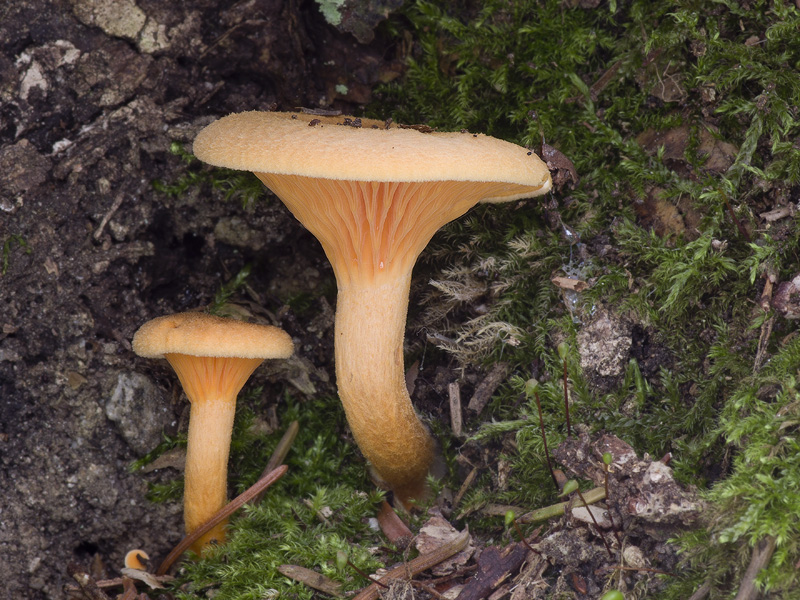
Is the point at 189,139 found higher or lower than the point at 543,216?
higher

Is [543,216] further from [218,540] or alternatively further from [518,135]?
[218,540]

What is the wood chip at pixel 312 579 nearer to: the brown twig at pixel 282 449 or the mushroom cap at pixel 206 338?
the brown twig at pixel 282 449

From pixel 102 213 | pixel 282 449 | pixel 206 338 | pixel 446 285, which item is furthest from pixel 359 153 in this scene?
pixel 282 449

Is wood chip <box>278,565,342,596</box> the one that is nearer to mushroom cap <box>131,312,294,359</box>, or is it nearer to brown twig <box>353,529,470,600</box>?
brown twig <box>353,529,470,600</box>

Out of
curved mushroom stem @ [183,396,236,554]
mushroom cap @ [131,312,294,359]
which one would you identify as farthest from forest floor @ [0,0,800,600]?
mushroom cap @ [131,312,294,359]

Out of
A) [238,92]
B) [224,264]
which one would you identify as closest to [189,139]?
[238,92]

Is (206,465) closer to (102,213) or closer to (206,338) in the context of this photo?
(206,338)

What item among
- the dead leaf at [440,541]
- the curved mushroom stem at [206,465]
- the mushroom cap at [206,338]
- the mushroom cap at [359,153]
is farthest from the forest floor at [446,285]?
the mushroom cap at [359,153]
